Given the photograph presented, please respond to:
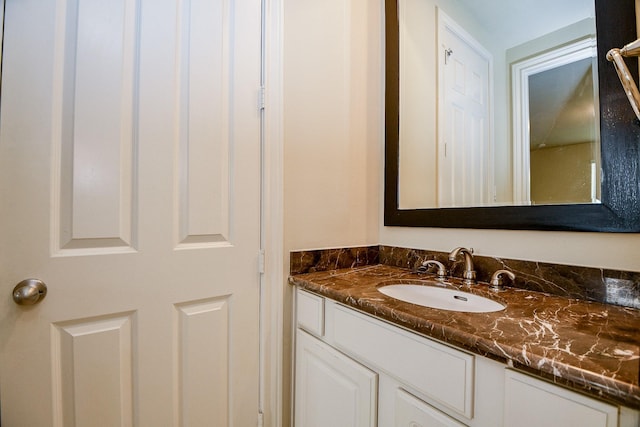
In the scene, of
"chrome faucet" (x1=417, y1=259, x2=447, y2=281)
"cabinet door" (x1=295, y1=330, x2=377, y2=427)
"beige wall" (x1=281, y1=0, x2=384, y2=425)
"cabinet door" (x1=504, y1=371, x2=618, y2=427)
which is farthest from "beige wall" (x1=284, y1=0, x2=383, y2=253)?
"cabinet door" (x1=504, y1=371, x2=618, y2=427)

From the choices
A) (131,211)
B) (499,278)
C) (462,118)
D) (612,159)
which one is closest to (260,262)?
(131,211)

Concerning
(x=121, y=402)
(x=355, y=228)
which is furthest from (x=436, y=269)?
(x=121, y=402)

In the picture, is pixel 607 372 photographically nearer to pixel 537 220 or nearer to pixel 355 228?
pixel 537 220

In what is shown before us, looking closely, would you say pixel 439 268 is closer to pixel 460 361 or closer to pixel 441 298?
pixel 441 298

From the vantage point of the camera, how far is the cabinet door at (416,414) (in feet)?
2.13

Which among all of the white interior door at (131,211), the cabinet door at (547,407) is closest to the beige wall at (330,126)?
the white interior door at (131,211)

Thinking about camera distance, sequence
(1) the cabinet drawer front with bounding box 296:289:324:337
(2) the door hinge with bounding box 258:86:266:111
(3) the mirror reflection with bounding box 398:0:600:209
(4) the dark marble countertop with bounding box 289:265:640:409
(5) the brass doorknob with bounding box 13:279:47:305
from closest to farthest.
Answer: (4) the dark marble countertop with bounding box 289:265:640:409
(5) the brass doorknob with bounding box 13:279:47:305
(3) the mirror reflection with bounding box 398:0:600:209
(1) the cabinet drawer front with bounding box 296:289:324:337
(2) the door hinge with bounding box 258:86:266:111

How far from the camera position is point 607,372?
44cm

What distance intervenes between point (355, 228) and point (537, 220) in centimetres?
71

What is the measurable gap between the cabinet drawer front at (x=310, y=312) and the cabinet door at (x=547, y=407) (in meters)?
0.58

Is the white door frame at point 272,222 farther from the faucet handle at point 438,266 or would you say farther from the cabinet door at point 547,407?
the cabinet door at point 547,407

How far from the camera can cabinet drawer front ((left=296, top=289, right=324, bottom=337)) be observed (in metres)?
1.00

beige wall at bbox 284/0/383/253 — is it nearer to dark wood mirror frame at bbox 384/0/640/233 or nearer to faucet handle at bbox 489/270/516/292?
faucet handle at bbox 489/270/516/292

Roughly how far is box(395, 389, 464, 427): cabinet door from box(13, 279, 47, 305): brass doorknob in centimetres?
101
